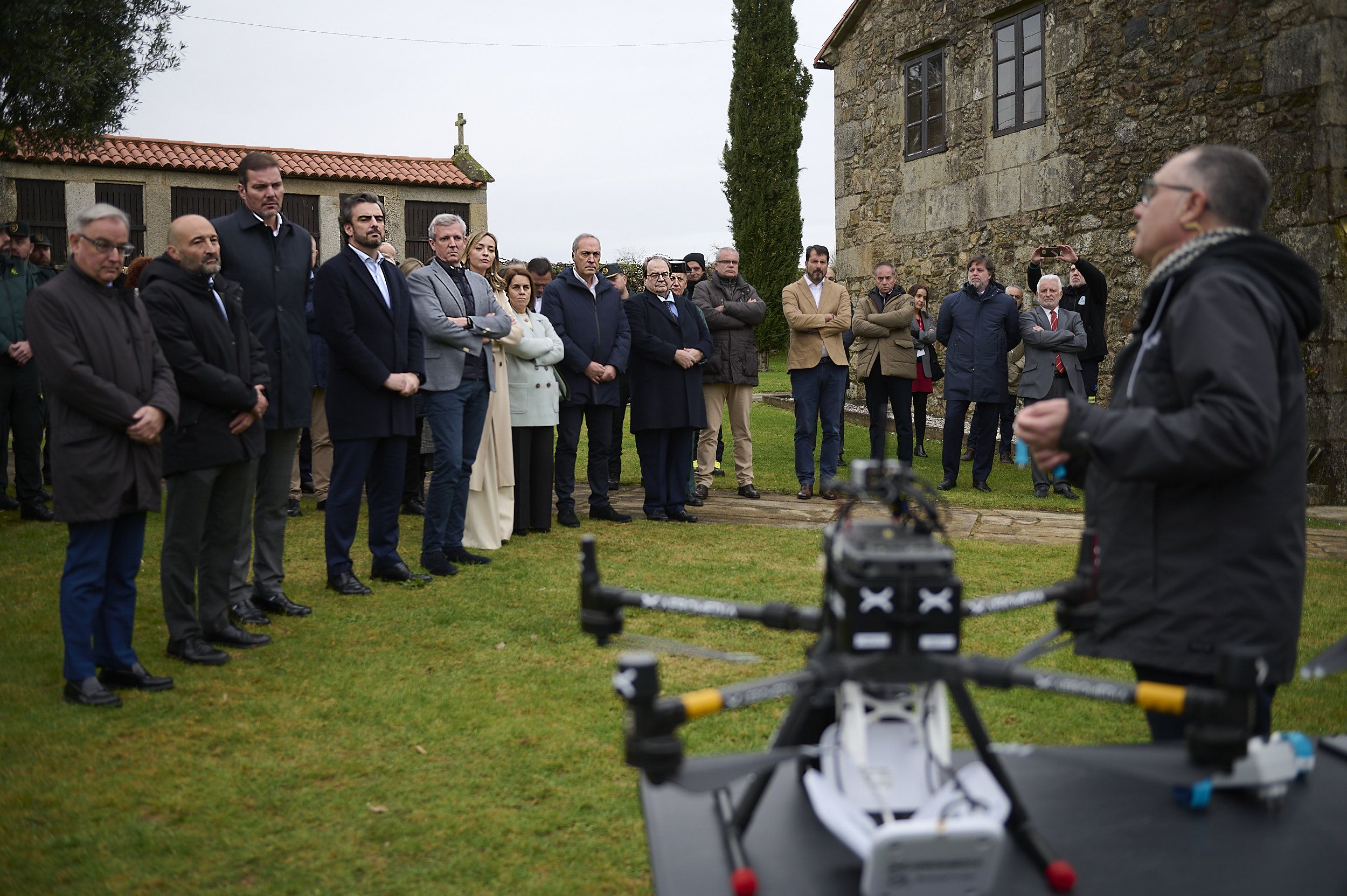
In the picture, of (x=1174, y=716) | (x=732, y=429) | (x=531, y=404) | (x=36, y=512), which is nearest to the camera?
(x=1174, y=716)

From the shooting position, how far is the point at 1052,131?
1461cm

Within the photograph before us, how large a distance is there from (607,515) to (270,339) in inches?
161

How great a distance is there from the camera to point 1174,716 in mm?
→ 2600

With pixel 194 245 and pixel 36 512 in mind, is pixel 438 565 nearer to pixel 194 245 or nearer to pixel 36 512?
pixel 194 245

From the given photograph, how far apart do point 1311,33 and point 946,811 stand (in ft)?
38.4

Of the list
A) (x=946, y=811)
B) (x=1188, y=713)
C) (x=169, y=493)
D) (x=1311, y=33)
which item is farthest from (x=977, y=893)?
(x=1311, y=33)

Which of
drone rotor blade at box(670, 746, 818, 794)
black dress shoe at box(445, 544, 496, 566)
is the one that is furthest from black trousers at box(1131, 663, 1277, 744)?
black dress shoe at box(445, 544, 496, 566)

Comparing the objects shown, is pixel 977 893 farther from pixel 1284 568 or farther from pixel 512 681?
pixel 512 681

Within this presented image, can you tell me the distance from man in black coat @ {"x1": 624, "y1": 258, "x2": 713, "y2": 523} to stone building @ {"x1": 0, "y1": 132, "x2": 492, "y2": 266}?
17209mm

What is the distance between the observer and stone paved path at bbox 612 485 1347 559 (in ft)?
28.7

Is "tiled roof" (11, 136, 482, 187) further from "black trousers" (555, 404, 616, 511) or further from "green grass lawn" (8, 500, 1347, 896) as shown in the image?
"green grass lawn" (8, 500, 1347, 896)

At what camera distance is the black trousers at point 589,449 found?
9430 millimetres

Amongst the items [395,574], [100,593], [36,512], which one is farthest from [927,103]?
[100,593]

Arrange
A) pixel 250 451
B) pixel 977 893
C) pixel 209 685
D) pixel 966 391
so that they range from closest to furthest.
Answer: pixel 977 893
pixel 209 685
pixel 250 451
pixel 966 391
